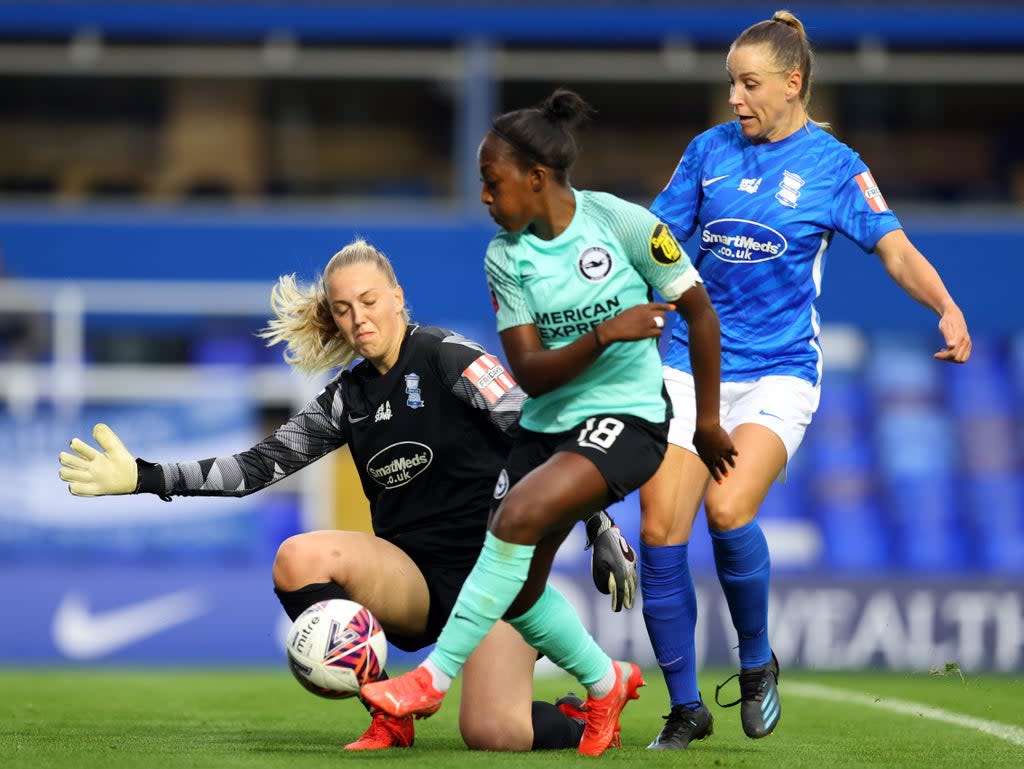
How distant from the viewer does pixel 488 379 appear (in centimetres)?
536

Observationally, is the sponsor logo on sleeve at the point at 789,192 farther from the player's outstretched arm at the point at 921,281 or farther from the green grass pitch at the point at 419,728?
the green grass pitch at the point at 419,728

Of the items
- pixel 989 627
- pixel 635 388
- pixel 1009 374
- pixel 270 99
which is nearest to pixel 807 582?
pixel 989 627

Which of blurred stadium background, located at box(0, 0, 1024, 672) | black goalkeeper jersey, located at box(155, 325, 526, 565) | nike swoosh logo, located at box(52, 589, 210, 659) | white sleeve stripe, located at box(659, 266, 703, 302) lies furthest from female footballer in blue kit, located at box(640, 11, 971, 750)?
nike swoosh logo, located at box(52, 589, 210, 659)

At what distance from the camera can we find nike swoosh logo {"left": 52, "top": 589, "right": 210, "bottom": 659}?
1130 centimetres

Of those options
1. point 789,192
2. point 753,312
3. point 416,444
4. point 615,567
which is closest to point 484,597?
point 615,567

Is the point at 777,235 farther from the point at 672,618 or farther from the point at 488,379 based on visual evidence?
the point at 672,618

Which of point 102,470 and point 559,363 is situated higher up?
point 559,363

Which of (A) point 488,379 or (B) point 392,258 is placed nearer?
(A) point 488,379

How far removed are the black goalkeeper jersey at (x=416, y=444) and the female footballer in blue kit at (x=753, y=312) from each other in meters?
0.59

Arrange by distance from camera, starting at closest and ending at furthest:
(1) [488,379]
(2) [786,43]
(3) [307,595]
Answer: (3) [307,595] < (1) [488,379] < (2) [786,43]

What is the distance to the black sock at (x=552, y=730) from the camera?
5445 mm

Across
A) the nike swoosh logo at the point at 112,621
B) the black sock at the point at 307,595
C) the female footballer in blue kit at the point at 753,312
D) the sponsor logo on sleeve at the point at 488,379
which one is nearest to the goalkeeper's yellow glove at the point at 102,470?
the black sock at the point at 307,595

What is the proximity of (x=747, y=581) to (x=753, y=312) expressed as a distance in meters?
0.93

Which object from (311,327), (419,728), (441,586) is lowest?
(419,728)
